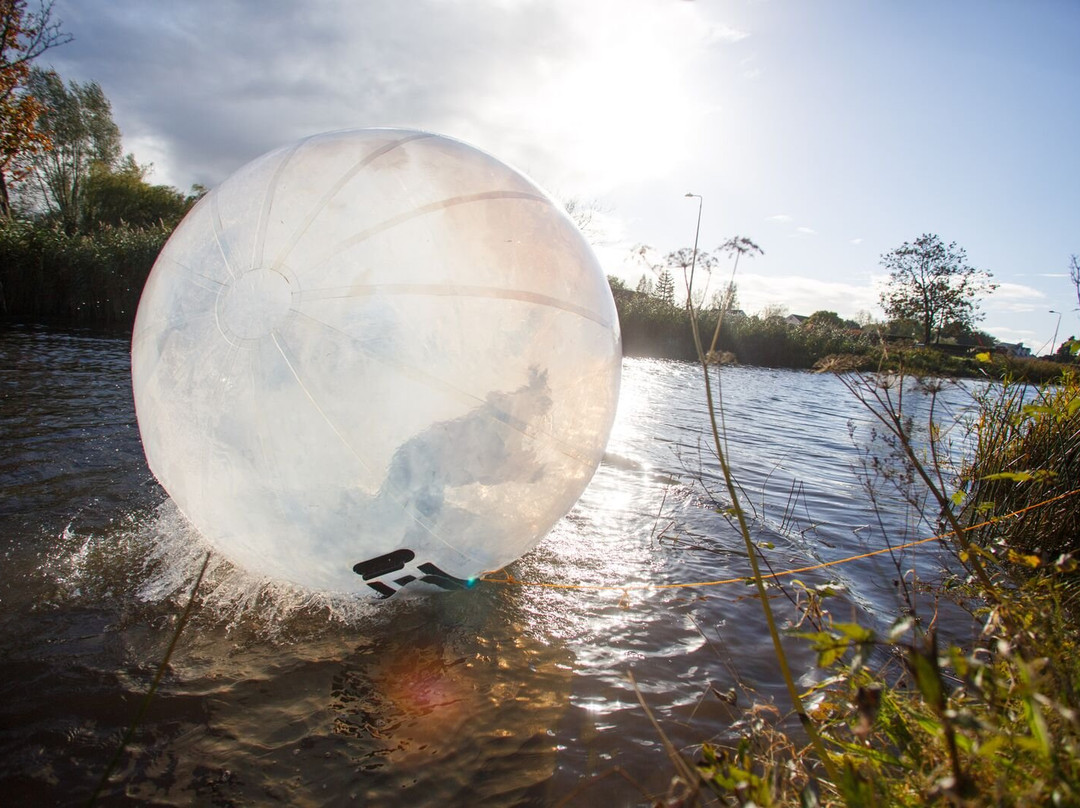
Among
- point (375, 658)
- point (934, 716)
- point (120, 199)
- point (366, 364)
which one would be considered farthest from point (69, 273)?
point (120, 199)

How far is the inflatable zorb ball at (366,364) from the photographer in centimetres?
244

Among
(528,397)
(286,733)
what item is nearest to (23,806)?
(286,733)

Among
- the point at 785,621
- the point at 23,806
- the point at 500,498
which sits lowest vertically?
the point at 23,806

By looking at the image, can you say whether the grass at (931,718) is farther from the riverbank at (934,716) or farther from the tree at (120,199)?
the tree at (120,199)

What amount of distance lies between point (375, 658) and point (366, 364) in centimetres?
150

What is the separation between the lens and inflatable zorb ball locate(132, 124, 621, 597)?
244 cm

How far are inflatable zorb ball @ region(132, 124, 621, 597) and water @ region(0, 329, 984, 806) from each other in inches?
18.5

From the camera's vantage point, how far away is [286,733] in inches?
94.1

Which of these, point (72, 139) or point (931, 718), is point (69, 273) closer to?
point (931, 718)

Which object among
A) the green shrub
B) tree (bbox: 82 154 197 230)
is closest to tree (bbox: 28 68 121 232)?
tree (bbox: 82 154 197 230)

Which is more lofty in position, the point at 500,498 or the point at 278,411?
the point at 278,411

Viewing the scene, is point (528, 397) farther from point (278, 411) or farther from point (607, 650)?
point (607, 650)

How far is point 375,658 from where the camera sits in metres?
2.91

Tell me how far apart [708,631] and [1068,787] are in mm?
2461
